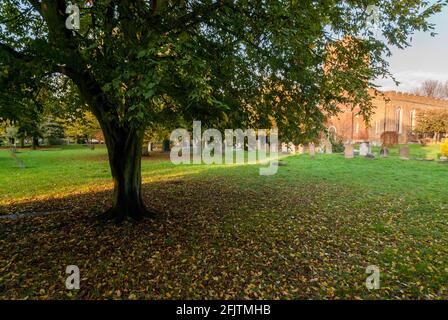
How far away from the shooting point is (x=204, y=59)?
4918 mm

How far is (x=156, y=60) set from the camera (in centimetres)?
353

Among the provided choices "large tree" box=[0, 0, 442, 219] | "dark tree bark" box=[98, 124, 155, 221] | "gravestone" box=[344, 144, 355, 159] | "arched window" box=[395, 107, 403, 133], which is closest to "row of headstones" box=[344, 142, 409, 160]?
"gravestone" box=[344, 144, 355, 159]

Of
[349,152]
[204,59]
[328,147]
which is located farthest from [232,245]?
[349,152]

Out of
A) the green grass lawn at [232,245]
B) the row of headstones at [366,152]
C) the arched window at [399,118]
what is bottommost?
the green grass lawn at [232,245]

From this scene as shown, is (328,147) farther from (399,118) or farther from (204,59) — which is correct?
(399,118)

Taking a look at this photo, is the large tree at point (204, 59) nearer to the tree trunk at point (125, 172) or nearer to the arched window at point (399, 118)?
the tree trunk at point (125, 172)

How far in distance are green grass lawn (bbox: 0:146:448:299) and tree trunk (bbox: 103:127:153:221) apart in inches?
19.3

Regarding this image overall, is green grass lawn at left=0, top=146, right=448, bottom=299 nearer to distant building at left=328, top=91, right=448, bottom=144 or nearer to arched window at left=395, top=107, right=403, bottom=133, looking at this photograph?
distant building at left=328, top=91, right=448, bottom=144

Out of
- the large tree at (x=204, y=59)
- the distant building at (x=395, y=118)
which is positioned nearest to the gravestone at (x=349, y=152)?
the large tree at (x=204, y=59)

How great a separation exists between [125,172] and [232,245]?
10.1 feet

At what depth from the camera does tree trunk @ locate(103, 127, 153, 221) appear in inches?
263

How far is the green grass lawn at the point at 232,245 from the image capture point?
4.36 meters

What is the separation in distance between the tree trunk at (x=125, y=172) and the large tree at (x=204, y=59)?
0.08 feet

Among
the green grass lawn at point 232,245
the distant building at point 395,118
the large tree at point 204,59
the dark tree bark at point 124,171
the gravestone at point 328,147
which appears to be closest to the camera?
the large tree at point 204,59
